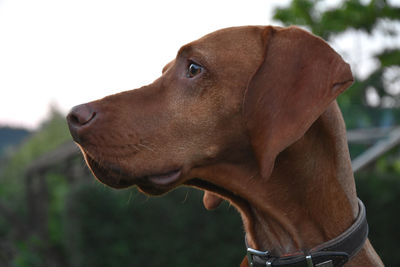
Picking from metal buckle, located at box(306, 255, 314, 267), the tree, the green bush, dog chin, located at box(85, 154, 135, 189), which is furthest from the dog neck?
the tree

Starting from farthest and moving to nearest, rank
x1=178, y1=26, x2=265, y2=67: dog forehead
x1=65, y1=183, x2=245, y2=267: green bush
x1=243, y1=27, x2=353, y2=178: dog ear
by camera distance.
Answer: x1=65, y1=183, x2=245, y2=267: green bush < x1=178, y1=26, x2=265, y2=67: dog forehead < x1=243, y1=27, x2=353, y2=178: dog ear

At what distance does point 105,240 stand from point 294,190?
20.3ft

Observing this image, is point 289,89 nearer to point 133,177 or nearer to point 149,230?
point 133,177

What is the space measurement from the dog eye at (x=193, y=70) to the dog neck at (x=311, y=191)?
1.65 feet

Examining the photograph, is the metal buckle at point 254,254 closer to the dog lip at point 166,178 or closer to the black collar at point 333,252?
the black collar at point 333,252

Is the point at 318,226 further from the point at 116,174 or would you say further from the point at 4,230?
the point at 4,230

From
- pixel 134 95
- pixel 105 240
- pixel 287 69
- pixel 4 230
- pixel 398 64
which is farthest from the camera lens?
pixel 398 64

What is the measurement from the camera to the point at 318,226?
90.8 inches

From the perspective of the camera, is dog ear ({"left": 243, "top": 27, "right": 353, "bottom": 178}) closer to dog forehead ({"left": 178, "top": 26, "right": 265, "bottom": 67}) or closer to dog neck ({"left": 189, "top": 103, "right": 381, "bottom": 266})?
dog forehead ({"left": 178, "top": 26, "right": 265, "bottom": 67})

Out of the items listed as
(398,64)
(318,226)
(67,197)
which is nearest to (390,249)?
(67,197)

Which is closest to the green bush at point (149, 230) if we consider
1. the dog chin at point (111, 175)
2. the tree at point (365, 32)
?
the dog chin at point (111, 175)

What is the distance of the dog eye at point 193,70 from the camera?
246 cm

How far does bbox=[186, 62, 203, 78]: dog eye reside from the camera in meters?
2.46

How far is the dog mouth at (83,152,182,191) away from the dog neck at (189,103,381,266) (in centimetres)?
26
